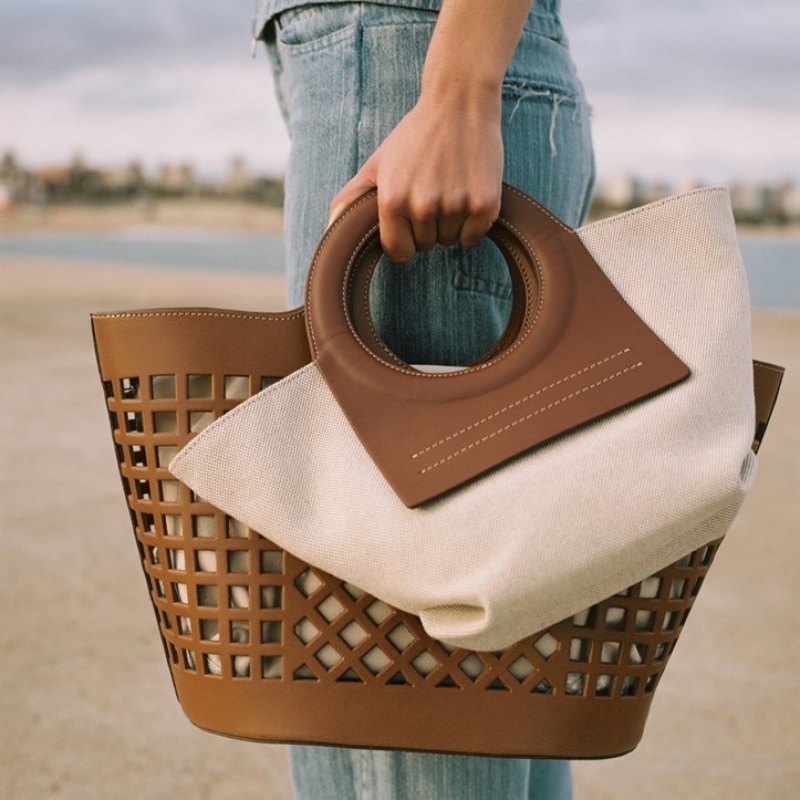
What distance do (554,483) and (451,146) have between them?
34 centimetres

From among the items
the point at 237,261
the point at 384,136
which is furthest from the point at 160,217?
the point at 384,136

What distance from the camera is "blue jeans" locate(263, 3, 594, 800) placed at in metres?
1.14

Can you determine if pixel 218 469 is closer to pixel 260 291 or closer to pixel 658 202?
pixel 658 202

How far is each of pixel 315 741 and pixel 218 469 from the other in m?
0.31

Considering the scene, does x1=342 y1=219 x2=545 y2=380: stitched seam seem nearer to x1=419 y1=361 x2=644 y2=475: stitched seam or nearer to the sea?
x1=419 y1=361 x2=644 y2=475: stitched seam

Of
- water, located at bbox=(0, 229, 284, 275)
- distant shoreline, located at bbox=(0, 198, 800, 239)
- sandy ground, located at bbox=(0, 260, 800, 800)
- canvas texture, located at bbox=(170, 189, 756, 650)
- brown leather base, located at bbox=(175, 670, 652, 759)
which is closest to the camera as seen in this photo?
canvas texture, located at bbox=(170, 189, 756, 650)

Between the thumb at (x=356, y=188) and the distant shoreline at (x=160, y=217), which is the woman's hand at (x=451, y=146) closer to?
the thumb at (x=356, y=188)

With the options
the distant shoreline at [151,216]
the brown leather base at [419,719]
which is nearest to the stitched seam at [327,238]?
the brown leather base at [419,719]

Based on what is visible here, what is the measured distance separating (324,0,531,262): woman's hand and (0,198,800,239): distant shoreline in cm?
5645

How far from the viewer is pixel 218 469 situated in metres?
1.01

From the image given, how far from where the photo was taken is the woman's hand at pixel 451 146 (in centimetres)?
100

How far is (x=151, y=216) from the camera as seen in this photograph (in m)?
63.8

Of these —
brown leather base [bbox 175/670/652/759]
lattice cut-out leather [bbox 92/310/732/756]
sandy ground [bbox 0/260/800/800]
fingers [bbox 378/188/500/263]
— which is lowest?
sandy ground [bbox 0/260/800/800]

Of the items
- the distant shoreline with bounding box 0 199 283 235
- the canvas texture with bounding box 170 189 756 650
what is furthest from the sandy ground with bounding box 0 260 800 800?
the distant shoreline with bounding box 0 199 283 235
